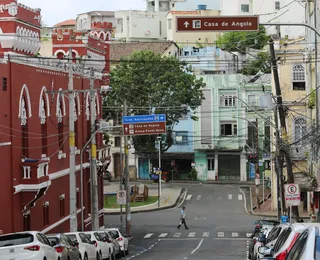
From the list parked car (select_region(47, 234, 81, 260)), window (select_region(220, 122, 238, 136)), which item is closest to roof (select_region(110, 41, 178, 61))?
window (select_region(220, 122, 238, 136))

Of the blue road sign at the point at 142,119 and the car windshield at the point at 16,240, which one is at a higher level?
the blue road sign at the point at 142,119

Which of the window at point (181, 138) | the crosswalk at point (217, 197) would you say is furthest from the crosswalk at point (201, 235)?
the window at point (181, 138)

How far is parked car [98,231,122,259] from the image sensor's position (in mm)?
38466

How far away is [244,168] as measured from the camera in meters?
89.1

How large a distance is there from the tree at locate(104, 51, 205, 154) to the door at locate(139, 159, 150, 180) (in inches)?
335

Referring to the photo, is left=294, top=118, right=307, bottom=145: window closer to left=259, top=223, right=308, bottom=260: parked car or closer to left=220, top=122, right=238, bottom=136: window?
left=220, top=122, right=238, bottom=136: window

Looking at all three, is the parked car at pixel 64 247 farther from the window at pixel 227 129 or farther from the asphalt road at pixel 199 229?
the window at pixel 227 129

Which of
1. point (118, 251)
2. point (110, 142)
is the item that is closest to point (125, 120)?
point (118, 251)

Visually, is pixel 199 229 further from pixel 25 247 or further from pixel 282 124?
pixel 25 247

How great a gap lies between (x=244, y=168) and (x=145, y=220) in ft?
80.8

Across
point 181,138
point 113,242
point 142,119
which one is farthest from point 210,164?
point 113,242

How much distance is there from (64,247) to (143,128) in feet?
75.8

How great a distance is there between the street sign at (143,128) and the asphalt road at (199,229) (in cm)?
598

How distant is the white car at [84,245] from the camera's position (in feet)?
106
